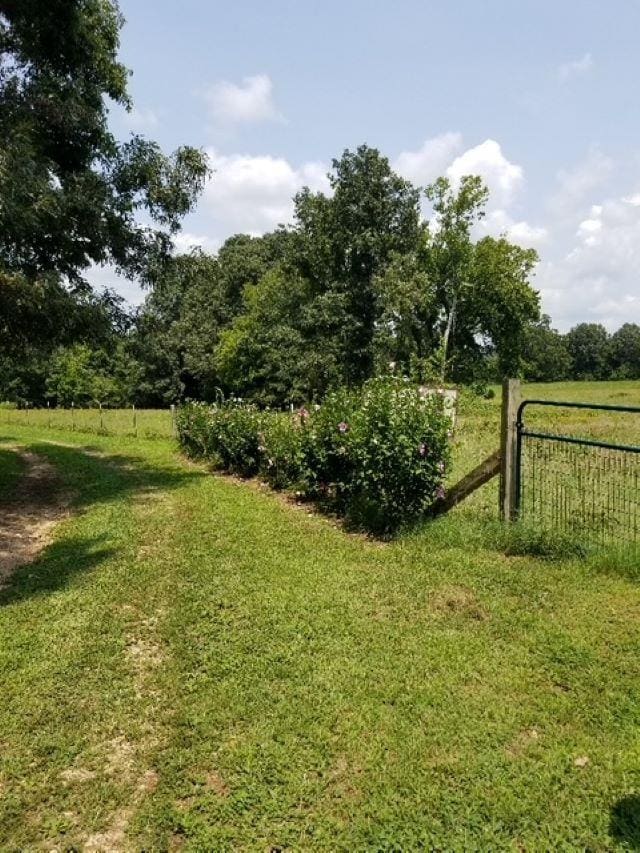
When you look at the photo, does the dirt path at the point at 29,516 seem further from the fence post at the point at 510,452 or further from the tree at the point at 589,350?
the tree at the point at 589,350

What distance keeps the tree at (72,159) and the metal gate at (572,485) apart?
6.74 meters

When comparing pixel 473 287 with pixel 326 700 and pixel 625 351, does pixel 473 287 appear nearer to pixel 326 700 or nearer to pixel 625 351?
pixel 326 700

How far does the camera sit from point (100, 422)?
24.8 meters

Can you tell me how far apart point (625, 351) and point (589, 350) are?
510 cm

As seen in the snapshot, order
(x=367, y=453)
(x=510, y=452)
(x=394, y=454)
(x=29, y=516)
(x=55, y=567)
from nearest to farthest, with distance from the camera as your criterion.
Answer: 1. (x=510, y=452)
2. (x=55, y=567)
3. (x=394, y=454)
4. (x=367, y=453)
5. (x=29, y=516)

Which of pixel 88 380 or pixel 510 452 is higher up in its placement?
pixel 88 380

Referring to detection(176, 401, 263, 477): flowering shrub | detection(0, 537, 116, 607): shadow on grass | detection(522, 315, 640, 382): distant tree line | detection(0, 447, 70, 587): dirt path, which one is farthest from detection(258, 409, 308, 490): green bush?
detection(522, 315, 640, 382): distant tree line

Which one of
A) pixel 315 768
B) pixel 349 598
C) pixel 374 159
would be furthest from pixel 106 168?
pixel 374 159

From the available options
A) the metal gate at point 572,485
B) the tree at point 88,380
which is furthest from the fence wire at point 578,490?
the tree at point 88,380

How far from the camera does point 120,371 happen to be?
51.2m

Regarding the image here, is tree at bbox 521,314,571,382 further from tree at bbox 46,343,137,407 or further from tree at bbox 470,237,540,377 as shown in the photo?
tree at bbox 46,343,137,407

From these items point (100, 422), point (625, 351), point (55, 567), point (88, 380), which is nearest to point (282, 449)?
point (55, 567)

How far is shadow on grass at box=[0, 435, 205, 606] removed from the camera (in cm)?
580

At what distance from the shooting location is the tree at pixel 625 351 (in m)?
85.7
